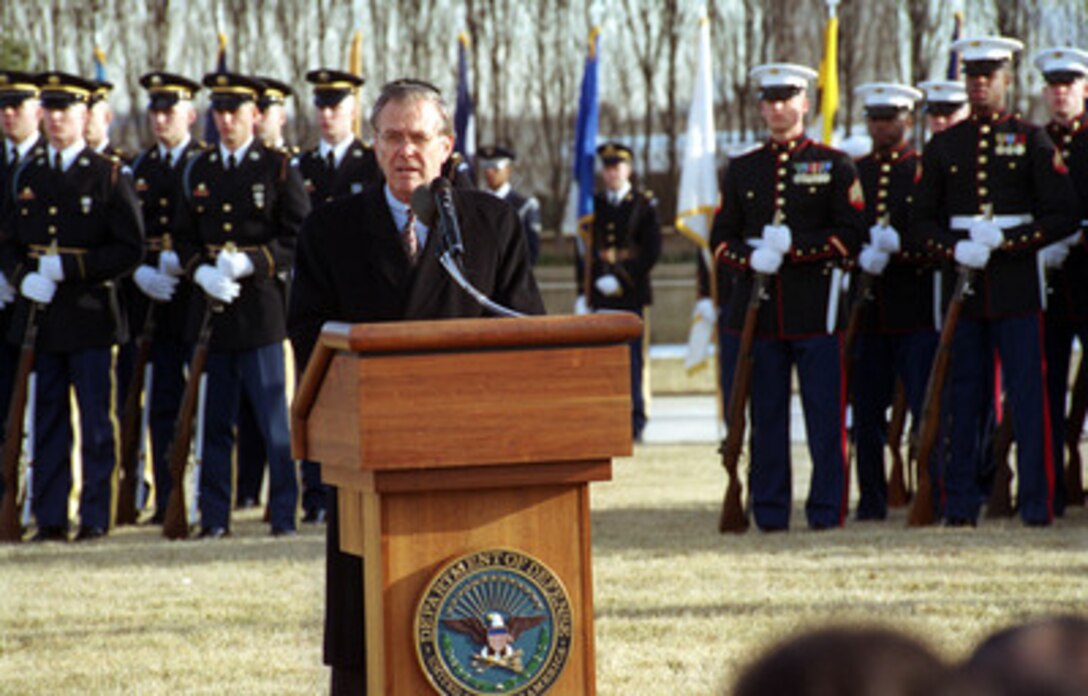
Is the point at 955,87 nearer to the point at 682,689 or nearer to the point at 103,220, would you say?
the point at 103,220

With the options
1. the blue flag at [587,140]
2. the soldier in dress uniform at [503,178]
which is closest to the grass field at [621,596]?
the soldier in dress uniform at [503,178]

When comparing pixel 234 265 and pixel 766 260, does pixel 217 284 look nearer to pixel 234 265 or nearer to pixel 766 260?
pixel 234 265

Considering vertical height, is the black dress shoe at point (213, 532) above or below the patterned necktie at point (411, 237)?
below

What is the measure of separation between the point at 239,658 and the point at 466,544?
2688 mm

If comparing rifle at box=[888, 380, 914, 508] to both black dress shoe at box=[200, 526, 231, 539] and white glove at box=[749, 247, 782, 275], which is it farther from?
black dress shoe at box=[200, 526, 231, 539]

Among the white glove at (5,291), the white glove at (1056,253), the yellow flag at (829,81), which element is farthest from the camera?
the yellow flag at (829,81)

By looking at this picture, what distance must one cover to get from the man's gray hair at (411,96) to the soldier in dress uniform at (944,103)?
6.30 meters

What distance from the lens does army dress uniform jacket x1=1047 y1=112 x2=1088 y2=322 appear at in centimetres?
923

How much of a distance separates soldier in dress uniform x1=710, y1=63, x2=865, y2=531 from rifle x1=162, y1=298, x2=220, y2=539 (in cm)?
244

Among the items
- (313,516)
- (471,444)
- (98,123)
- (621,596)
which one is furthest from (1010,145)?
(471,444)

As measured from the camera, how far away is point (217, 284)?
934cm

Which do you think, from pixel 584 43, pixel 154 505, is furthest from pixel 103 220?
pixel 584 43

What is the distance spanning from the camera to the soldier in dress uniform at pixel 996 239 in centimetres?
872

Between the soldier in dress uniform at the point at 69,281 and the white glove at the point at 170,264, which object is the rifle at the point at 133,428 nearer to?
the white glove at the point at 170,264
